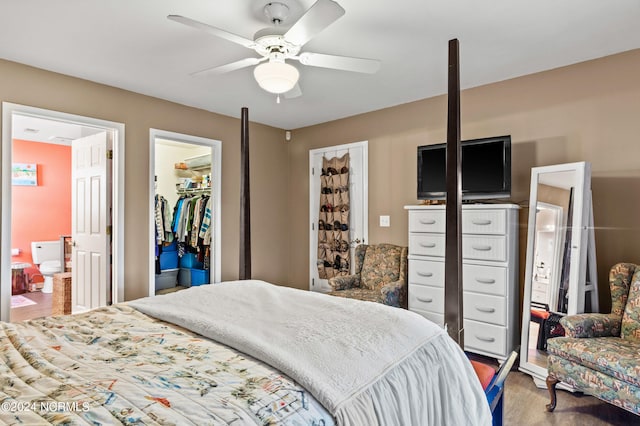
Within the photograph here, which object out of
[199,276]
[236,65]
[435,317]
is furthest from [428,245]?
[199,276]

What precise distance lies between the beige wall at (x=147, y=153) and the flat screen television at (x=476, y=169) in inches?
84.8

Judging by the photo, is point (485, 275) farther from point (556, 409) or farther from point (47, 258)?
point (47, 258)

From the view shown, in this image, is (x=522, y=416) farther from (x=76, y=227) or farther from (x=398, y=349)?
(x=76, y=227)

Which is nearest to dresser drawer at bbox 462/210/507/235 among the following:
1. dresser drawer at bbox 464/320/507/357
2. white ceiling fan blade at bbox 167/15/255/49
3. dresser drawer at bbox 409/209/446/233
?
dresser drawer at bbox 409/209/446/233

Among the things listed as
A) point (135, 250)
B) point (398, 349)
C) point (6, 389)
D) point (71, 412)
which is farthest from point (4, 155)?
point (398, 349)

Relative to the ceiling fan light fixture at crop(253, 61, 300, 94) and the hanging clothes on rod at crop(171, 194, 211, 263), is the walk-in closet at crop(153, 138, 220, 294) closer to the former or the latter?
the hanging clothes on rod at crop(171, 194, 211, 263)

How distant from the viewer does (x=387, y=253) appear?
3834 millimetres

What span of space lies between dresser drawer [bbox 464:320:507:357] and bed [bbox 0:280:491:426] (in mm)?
1861

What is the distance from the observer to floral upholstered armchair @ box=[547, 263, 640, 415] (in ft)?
6.61

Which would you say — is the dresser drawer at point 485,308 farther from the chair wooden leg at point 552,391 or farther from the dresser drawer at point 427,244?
the chair wooden leg at point 552,391

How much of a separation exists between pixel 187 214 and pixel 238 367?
4.56 metres

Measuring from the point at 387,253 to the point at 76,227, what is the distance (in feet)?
11.1

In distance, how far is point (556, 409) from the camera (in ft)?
7.98

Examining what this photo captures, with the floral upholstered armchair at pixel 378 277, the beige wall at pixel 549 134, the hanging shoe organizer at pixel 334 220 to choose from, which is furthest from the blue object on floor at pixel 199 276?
the beige wall at pixel 549 134
